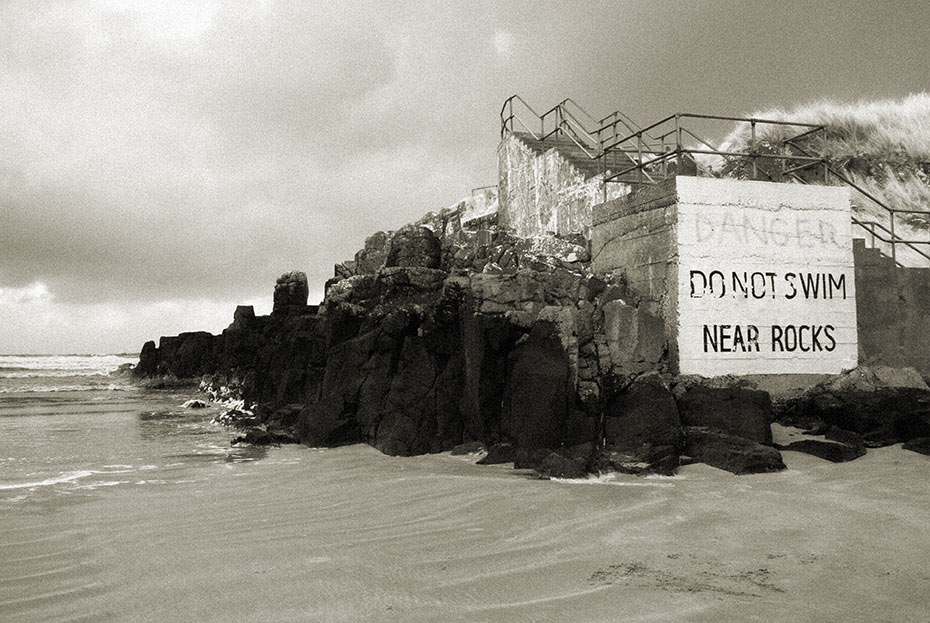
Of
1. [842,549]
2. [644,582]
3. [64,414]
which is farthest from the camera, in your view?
[64,414]

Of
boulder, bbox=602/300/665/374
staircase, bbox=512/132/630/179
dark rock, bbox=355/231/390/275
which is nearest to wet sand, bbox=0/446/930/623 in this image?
boulder, bbox=602/300/665/374

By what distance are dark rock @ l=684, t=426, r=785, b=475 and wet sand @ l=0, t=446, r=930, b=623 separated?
0.18m

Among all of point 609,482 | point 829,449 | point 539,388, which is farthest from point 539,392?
point 829,449

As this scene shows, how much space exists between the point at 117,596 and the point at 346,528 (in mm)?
1615

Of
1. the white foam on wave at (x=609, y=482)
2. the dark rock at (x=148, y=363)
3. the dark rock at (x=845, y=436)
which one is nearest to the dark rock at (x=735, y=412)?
the dark rock at (x=845, y=436)

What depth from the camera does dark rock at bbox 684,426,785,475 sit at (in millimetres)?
6625

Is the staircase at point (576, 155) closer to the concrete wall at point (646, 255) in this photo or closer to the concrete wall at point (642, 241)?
the concrete wall at point (642, 241)

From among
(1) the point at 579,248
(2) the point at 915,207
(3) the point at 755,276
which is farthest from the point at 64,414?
(2) the point at 915,207

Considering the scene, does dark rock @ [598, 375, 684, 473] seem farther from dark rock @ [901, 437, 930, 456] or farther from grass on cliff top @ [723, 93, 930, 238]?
grass on cliff top @ [723, 93, 930, 238]

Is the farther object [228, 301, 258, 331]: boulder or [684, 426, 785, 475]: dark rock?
[228, 301, 258, 331]: boulder

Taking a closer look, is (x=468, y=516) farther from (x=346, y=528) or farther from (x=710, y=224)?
(x=710, y=224)

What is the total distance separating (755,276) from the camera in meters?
8.94

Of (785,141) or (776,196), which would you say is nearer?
(776,196)

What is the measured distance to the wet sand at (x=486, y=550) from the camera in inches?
131
